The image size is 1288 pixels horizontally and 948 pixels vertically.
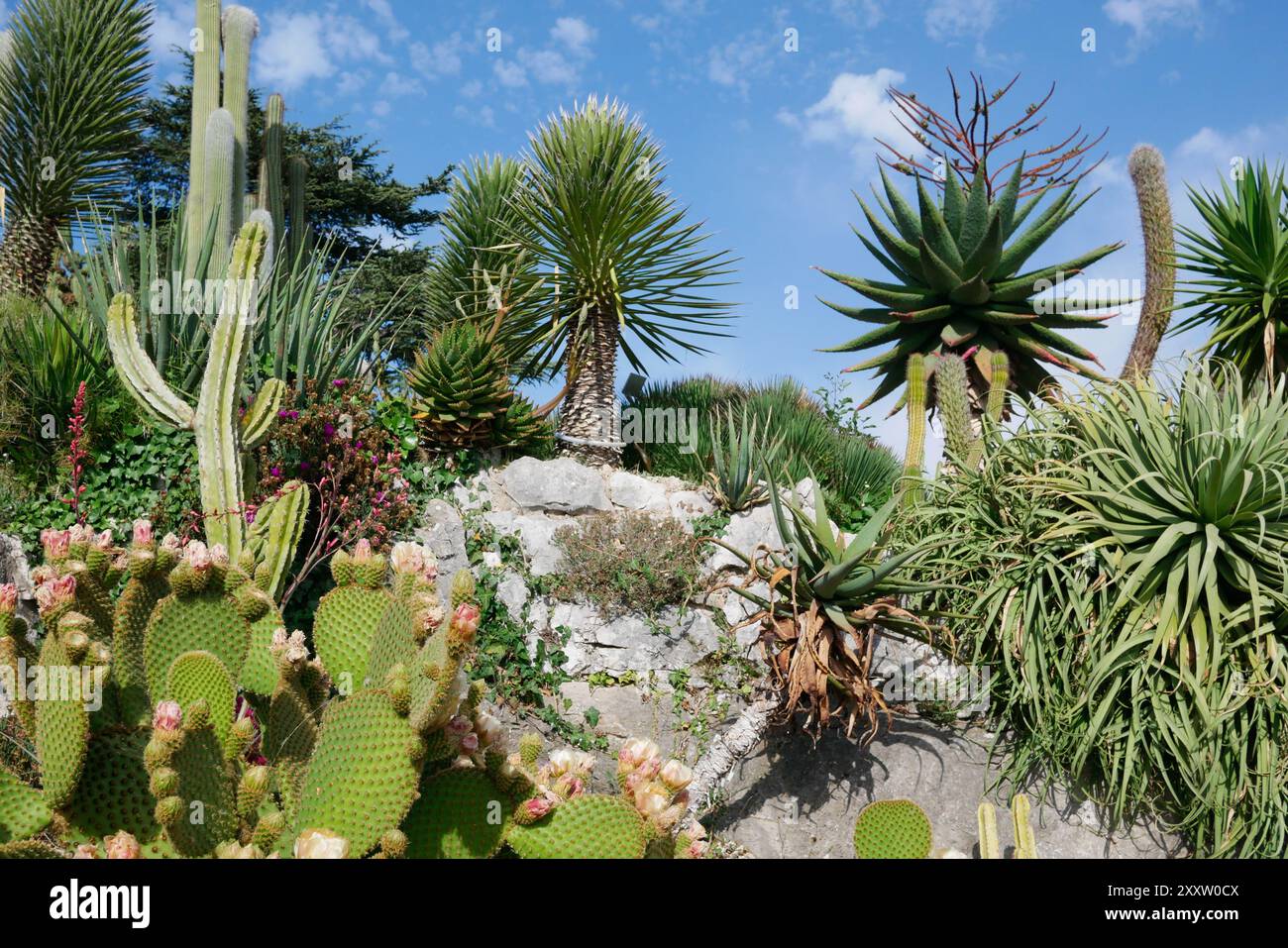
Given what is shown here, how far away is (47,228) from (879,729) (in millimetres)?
10819

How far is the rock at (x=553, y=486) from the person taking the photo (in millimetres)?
7398

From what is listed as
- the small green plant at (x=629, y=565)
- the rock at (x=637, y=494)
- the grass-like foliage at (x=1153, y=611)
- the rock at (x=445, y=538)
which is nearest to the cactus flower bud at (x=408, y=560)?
the grass-like foliage at (x=1153, y=611)

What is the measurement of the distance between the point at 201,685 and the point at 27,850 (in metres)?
0.54

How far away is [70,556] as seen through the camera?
2.92m

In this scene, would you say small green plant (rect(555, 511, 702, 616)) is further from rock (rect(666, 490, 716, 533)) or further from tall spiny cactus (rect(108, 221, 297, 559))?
tall spiny cactus (rect(108, 221, 297, 559))

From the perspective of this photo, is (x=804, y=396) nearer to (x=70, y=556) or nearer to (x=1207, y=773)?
(x=1207, y=773)

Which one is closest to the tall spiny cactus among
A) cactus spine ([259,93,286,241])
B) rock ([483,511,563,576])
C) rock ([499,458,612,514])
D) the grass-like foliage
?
rock ([483,511,563,576])

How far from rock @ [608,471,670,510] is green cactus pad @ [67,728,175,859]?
17.8 ft

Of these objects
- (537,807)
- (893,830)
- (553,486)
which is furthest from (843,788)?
(537,807)

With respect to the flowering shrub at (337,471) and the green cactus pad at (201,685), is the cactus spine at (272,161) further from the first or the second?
the green cactus pad at (201,685)

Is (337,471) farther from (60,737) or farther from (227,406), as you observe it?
(60,737)

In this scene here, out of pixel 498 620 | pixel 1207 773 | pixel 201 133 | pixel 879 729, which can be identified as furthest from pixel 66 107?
pixel 1207 773

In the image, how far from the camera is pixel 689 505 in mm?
7609

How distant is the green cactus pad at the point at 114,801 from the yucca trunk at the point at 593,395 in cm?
599
